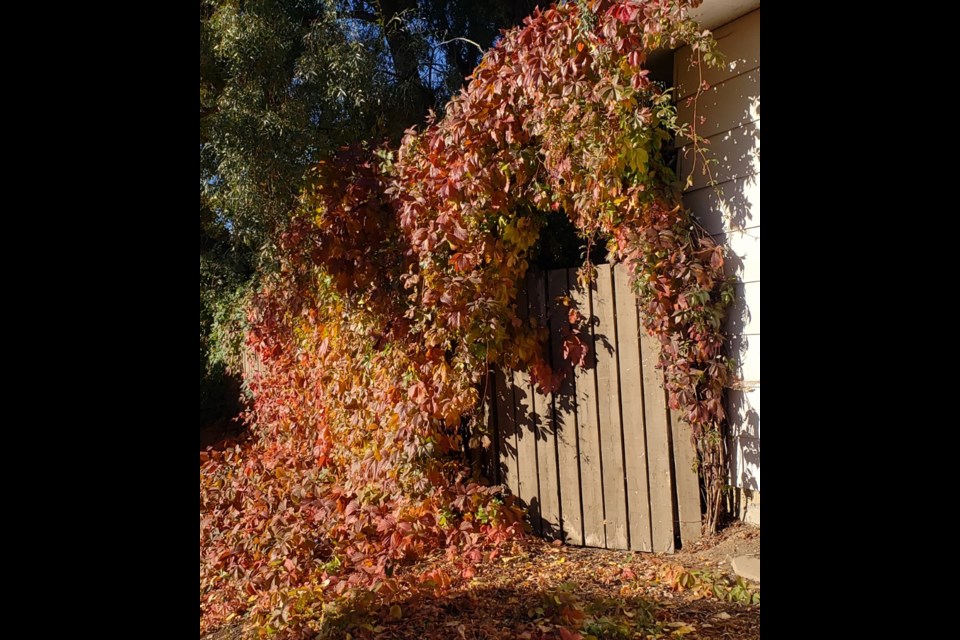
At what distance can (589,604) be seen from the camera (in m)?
3.13

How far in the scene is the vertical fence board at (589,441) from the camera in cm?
418

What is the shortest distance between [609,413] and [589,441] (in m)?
0.23

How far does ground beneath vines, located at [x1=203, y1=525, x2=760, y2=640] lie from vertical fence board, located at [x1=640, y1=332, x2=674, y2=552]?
153mm

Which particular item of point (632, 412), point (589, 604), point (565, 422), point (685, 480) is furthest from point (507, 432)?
point (589, 604)

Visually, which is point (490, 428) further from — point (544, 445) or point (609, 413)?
point (609, 413)

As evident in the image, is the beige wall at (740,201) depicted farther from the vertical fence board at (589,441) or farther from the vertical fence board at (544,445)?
the vertical fence board at (544,445)

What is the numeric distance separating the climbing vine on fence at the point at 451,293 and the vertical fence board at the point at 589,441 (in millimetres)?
128
